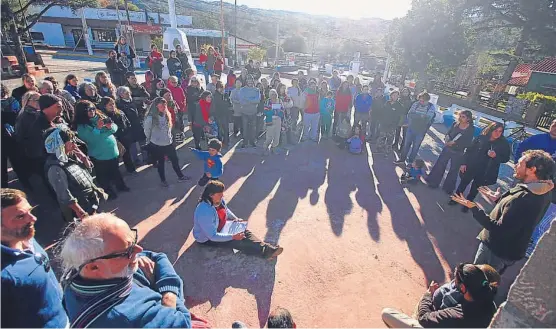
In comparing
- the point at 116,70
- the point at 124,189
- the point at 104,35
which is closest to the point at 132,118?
the point at 124,189

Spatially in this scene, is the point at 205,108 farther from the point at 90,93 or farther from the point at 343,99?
the point at 343,99

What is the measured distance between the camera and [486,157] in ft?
16.9

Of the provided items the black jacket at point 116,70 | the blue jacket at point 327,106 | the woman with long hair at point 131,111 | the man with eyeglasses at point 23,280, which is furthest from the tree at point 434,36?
the man with eyeglasses at point 23,280

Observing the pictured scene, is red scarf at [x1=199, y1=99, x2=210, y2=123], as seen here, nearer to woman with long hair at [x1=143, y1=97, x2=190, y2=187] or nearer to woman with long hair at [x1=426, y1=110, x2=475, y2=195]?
woman with long hair at [x1=143, y1=97, x2=190, y2=187]

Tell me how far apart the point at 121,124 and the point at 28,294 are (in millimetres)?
4094

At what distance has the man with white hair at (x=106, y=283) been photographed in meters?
1.45

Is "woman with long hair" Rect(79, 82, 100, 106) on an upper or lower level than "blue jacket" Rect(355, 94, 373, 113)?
upper

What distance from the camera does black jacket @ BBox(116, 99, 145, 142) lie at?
5.64 meters

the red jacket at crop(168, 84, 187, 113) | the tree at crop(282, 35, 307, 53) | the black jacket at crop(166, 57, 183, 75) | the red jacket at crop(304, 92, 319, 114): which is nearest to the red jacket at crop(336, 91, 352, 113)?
the red jacket at crop(304, 92, 319, 114)

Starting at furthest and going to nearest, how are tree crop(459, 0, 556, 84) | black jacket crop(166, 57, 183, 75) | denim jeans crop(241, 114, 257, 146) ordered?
1. tree crop(459, 0, 556, 84)
2. black jacket crop(166, 57, 183, 75)
3. denim jeans crop(241, 114, 257, 146)

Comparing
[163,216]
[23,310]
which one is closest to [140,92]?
[163,216]

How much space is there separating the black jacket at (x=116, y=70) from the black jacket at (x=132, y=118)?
4.14 m

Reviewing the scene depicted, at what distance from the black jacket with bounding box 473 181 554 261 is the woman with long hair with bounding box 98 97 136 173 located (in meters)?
5.48

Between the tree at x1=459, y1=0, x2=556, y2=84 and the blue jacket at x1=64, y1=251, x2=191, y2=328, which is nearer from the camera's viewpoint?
the blue jacket at x1=64, y1=251, x2=191, y2=328
